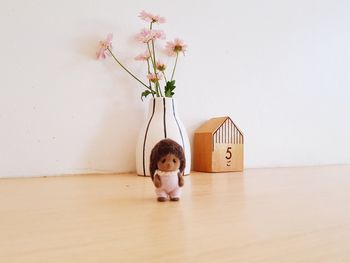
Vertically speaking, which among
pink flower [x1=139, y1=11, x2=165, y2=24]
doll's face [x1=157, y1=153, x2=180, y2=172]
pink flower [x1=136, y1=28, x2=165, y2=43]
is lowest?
doll's face [x1=157, y1=153, x2=180, y2=172]

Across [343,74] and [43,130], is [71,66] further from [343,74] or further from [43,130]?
[343,74]

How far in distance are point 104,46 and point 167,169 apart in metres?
0.57

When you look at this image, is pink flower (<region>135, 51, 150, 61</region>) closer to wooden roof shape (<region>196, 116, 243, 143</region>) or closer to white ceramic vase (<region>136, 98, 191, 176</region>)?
white ceramic vase (<region>136, 98, 191, 176</region>)

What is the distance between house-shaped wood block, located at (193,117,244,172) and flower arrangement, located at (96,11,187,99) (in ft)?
0.59

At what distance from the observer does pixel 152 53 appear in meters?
1.09

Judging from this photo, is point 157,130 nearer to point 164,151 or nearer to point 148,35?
point 148,35

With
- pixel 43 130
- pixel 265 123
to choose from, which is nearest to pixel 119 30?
pixel 43 130

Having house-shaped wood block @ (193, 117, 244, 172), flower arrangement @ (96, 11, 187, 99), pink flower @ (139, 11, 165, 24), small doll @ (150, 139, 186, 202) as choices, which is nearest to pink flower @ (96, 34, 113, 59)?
flower arrangement @ (96, 11, 187, 99)

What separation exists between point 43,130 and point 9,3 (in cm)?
34

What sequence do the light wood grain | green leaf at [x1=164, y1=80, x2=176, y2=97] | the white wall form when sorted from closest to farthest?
the light wood grain < the white wall < green leaf at [x1=164, y1=80, x2=176, y2=97]

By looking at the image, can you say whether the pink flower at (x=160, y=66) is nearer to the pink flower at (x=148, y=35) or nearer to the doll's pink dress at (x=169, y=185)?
the pink flower at (x=148, y=35)

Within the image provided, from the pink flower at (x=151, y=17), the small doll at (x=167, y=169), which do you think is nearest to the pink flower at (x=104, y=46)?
the pink flower at (x=151, y=17)

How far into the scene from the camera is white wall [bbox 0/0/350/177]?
91cm

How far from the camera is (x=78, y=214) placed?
46 centimetres
